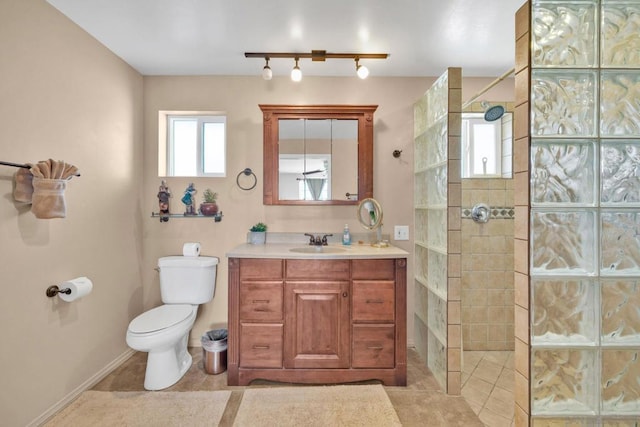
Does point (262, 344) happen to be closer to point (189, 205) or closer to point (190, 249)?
point (190, 249)

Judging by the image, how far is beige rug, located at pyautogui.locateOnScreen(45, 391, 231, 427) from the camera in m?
1.69

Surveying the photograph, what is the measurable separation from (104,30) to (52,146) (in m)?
0.86

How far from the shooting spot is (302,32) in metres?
1.99

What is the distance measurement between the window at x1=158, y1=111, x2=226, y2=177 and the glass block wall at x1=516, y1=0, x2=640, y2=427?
7.82 feet

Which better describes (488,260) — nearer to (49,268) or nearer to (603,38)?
(603,38)

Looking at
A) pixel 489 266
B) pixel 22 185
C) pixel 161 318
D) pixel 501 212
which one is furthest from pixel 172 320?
pixel 501 212

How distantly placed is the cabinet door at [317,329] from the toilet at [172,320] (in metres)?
0.76

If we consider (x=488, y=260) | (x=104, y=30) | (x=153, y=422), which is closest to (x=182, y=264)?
(x=153, y=422)

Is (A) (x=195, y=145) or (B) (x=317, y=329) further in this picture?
(A) (x=195, y=145)

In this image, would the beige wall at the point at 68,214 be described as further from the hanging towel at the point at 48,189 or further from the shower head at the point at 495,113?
the shower head at the point at 495,113

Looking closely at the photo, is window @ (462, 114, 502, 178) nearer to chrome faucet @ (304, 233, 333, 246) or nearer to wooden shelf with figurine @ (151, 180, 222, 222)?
chrome faucet @ (304, 233, 333, 246)

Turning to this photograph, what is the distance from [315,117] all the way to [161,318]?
1.93 meters

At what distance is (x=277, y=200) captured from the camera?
2559 millimetres

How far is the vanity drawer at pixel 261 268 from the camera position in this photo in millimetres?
2020
